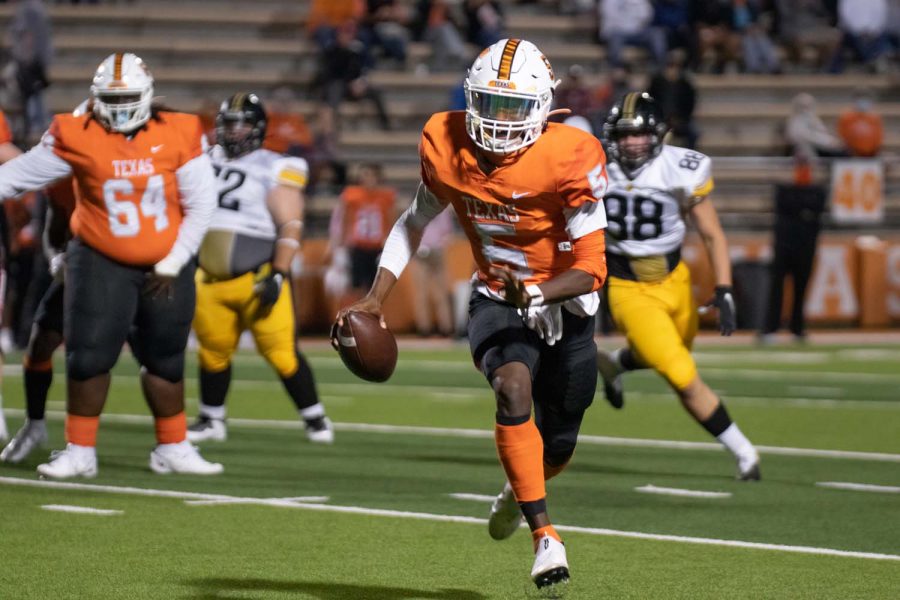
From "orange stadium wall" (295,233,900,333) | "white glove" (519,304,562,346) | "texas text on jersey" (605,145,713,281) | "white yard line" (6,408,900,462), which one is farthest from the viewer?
"orange stadium wall" (295,233,900,333)

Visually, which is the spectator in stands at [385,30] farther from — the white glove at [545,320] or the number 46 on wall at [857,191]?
the white glove at [545,320]

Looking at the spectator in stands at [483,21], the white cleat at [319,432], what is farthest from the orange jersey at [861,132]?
the white cleat at [319,432]

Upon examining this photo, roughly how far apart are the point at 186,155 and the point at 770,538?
2971 millimetres

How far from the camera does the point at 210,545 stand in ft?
19.5

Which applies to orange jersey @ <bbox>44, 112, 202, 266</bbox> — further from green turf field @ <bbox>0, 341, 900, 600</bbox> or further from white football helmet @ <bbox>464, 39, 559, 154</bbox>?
white football helmet @ <bbox>464, 39, 559, 154</bbox>

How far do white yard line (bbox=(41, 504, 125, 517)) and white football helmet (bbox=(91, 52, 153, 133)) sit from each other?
162 centimetres

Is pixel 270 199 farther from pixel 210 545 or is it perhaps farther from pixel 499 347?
pixel 499 347

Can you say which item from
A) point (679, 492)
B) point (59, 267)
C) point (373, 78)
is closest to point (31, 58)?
point (373, 78)

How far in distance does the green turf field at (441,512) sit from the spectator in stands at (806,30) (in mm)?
12377

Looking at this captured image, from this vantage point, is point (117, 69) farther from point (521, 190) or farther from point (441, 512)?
point (521, 190)

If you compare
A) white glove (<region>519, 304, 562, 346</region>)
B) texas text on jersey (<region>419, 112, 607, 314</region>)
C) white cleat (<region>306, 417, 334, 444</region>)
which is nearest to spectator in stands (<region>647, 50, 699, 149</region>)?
white cleat (<region>306, 417, 334, 444</region>)

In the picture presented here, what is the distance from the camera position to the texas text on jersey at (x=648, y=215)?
8.03 meters

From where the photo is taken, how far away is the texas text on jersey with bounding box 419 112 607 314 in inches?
206

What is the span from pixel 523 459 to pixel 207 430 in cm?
450
